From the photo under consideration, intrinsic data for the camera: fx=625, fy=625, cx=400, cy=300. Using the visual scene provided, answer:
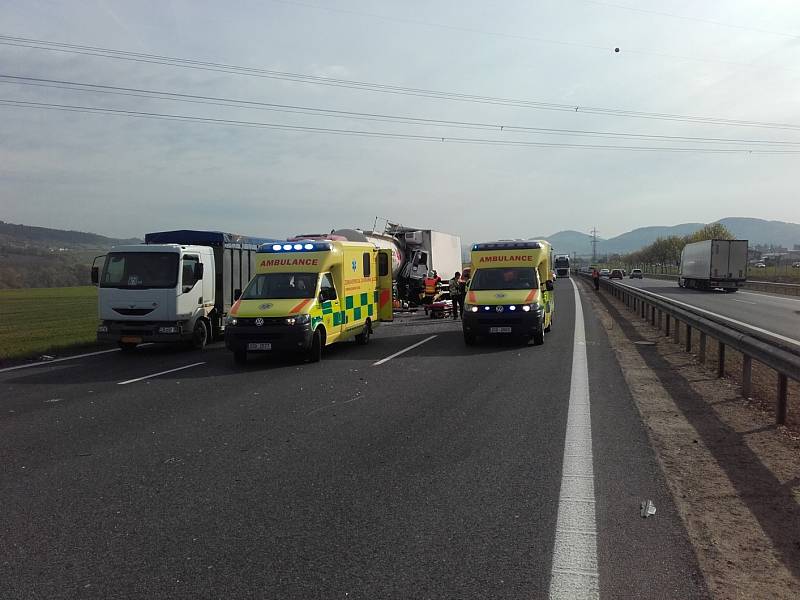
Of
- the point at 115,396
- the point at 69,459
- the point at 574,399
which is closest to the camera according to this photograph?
the point at 69,459

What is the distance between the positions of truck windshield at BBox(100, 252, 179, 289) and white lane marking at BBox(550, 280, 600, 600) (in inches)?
406

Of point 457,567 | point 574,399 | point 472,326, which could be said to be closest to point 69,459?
point 457,567

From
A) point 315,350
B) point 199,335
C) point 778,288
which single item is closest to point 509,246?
point 315,350

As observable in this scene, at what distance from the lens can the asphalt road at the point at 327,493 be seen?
351 centimetres

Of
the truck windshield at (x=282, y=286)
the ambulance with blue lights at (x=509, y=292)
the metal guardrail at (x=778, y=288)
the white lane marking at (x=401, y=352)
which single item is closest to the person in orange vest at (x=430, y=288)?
the ambulance with blue lights at (x=509, y=292)

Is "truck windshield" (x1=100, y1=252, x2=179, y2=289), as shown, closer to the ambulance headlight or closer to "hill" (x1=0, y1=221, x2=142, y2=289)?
the ambulance headlight

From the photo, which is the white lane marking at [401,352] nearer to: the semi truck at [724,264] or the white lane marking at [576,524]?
the white lane marking at [576,524]

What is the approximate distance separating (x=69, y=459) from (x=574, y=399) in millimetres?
6013

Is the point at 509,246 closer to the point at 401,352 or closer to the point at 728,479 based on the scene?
the point at 401,352

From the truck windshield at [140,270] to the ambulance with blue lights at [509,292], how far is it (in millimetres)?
6933

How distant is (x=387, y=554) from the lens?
149 inches

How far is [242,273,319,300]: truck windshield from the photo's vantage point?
1302cm

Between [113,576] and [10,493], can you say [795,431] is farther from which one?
[10,493]

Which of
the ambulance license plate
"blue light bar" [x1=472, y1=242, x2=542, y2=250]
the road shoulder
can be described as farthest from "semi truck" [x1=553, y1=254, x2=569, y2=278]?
the road shoulder
